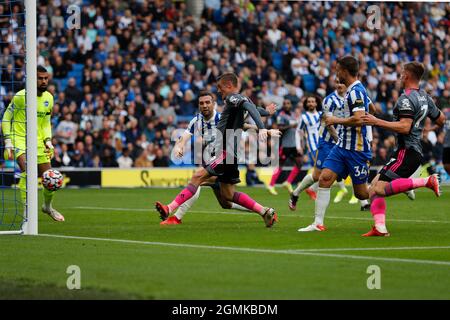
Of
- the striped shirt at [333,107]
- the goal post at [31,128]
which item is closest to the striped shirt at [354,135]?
the striped shirt at [333,107]

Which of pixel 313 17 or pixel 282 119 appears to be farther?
pixel 313 17

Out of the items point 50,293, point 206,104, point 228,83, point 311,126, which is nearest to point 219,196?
point 206,104

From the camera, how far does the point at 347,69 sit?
1365 cm

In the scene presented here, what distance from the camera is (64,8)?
32.7m

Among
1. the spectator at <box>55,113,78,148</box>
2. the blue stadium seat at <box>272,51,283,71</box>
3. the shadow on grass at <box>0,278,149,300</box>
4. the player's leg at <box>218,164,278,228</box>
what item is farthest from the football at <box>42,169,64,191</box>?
the blue stadium seat at <box>272,51,283,71</box>

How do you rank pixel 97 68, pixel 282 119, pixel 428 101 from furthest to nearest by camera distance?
pixel 97 68 → pixel 282 119 → pixel 428 101

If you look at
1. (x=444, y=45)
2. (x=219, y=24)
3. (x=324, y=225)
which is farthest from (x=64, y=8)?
(x=324, y=225)

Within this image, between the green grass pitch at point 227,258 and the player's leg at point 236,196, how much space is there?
8.0 inches

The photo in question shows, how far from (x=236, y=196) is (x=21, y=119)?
12.0 ft

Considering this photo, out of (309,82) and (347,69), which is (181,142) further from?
(309,82)

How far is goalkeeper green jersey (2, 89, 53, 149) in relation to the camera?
51.4 feet
